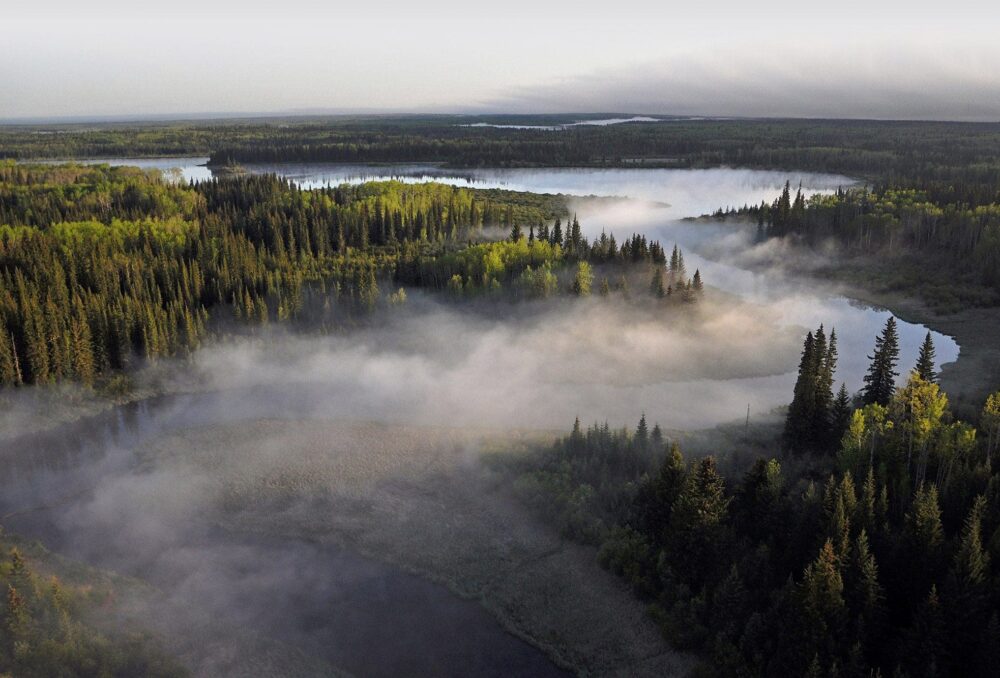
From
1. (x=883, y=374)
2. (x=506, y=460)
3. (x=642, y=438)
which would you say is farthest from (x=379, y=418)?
(x=883, y=374)

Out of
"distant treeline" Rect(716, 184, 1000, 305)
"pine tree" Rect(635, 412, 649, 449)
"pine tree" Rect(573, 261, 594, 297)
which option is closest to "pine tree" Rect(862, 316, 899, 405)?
"pine tree" Rect(635, 412, 649, 449)

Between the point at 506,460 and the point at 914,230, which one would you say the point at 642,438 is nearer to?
the point at 506,460

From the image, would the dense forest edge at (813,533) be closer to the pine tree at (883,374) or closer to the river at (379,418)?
the pine tree at (883,374)

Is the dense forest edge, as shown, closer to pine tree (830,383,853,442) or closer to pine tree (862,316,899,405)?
pine tree (830,383,853,442)

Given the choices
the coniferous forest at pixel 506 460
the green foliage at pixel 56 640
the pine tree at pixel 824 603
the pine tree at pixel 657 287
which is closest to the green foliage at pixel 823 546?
the pine tree at pixel 824 603

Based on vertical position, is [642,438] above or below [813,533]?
below

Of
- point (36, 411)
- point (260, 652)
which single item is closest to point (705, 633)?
point (260, 652)

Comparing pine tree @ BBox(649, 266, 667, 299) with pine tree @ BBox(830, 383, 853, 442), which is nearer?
pine tree @ BBox(830, 383, 853, 442)
